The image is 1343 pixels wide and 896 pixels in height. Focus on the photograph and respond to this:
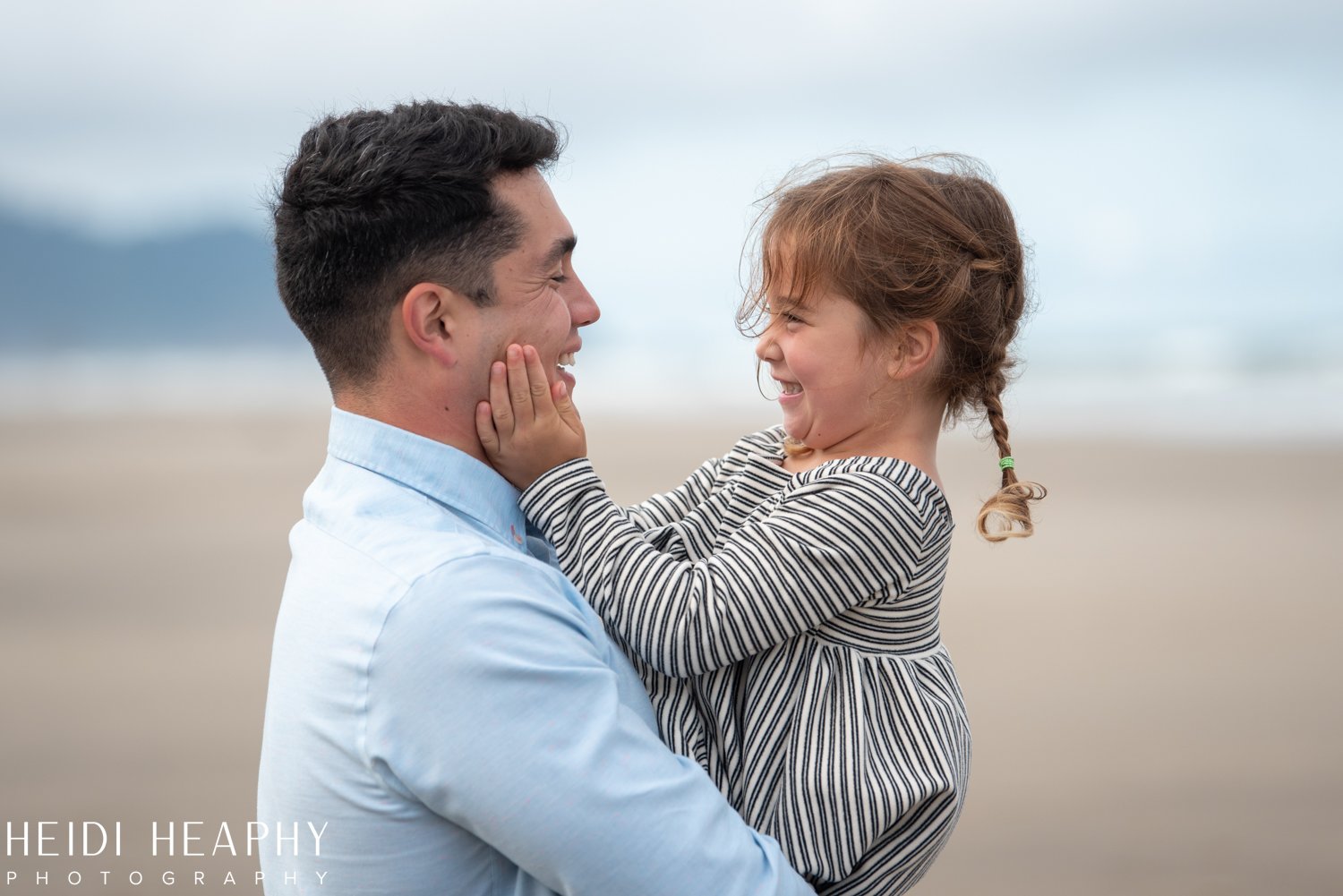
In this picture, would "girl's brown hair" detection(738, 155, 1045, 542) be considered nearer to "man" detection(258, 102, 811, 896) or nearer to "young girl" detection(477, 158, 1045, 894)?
"young girl" detection(477, 158, 1045, 894)

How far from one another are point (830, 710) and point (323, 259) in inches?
45.6

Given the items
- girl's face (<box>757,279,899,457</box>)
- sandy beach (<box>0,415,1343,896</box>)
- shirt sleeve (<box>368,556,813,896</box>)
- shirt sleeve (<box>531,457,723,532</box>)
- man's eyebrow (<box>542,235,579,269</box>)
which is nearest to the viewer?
shirt sleeve (<box>368,556,813,896</box>)

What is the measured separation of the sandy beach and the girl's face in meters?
4.18

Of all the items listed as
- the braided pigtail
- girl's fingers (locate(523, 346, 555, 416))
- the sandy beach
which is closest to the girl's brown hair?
the braided pigtail

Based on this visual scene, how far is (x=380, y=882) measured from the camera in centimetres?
185

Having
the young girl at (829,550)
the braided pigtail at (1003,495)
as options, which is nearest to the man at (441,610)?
the young girl at (829,550)

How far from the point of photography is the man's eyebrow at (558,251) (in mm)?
2275

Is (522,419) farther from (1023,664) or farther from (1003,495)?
(1023,664)

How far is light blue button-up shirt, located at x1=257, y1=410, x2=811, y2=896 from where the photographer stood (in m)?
1.74

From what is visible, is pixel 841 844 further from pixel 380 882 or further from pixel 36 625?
pixel 36 625

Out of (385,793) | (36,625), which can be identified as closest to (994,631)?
(36,625)

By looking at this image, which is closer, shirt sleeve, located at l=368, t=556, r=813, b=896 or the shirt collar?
shirt sleeve, located at l=368, t=556, r=813, b=896

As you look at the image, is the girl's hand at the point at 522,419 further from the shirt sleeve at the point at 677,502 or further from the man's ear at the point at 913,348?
the man's ear at the point at 913,348

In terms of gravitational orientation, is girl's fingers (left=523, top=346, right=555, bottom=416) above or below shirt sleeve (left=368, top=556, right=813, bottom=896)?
above
